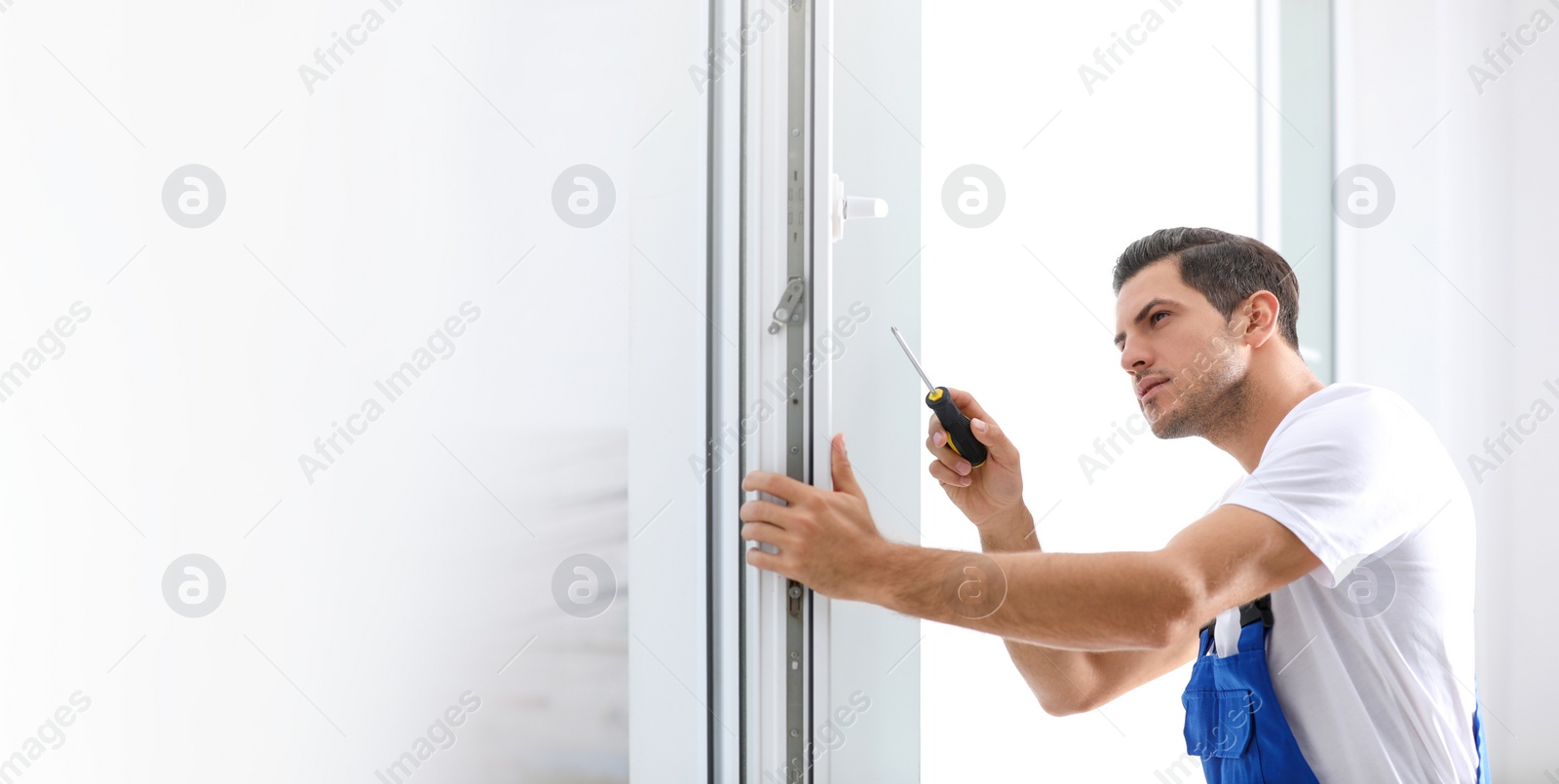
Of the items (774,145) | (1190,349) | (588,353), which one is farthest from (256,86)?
(1190,349)

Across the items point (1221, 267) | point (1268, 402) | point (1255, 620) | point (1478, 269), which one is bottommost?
point (1255, 620)

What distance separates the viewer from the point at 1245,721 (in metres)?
0.87

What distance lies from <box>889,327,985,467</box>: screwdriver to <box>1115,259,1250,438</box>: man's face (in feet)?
0.88

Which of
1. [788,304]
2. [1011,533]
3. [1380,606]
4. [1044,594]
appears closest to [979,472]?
[1011,533]

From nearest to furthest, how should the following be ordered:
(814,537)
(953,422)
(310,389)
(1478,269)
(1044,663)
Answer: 1. (310,389)
2. (814,537)
3. (953,422)
4. (1044,663)
5. (1478,269)

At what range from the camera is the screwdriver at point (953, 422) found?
78 cm

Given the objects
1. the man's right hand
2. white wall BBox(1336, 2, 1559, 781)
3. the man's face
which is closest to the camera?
the man's right hand

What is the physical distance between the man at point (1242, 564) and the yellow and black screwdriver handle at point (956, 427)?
0.6 inches

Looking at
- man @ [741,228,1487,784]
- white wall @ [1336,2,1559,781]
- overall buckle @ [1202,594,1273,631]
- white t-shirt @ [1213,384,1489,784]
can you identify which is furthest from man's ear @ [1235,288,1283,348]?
white wall @ [1336,2,1559,781]

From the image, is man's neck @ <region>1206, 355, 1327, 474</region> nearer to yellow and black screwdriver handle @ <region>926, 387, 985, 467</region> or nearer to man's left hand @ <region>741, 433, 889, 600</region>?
yellow and black screwdriver handle @ <region>926, 387, 985, 467</region>

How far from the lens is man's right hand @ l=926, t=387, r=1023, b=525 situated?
0.85 metres

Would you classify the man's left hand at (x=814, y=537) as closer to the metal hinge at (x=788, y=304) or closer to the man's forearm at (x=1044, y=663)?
the metal hinge at (x=788, y=304)

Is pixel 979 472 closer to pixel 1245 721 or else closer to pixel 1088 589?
pixel 1088 589

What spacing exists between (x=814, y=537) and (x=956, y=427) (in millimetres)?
206
